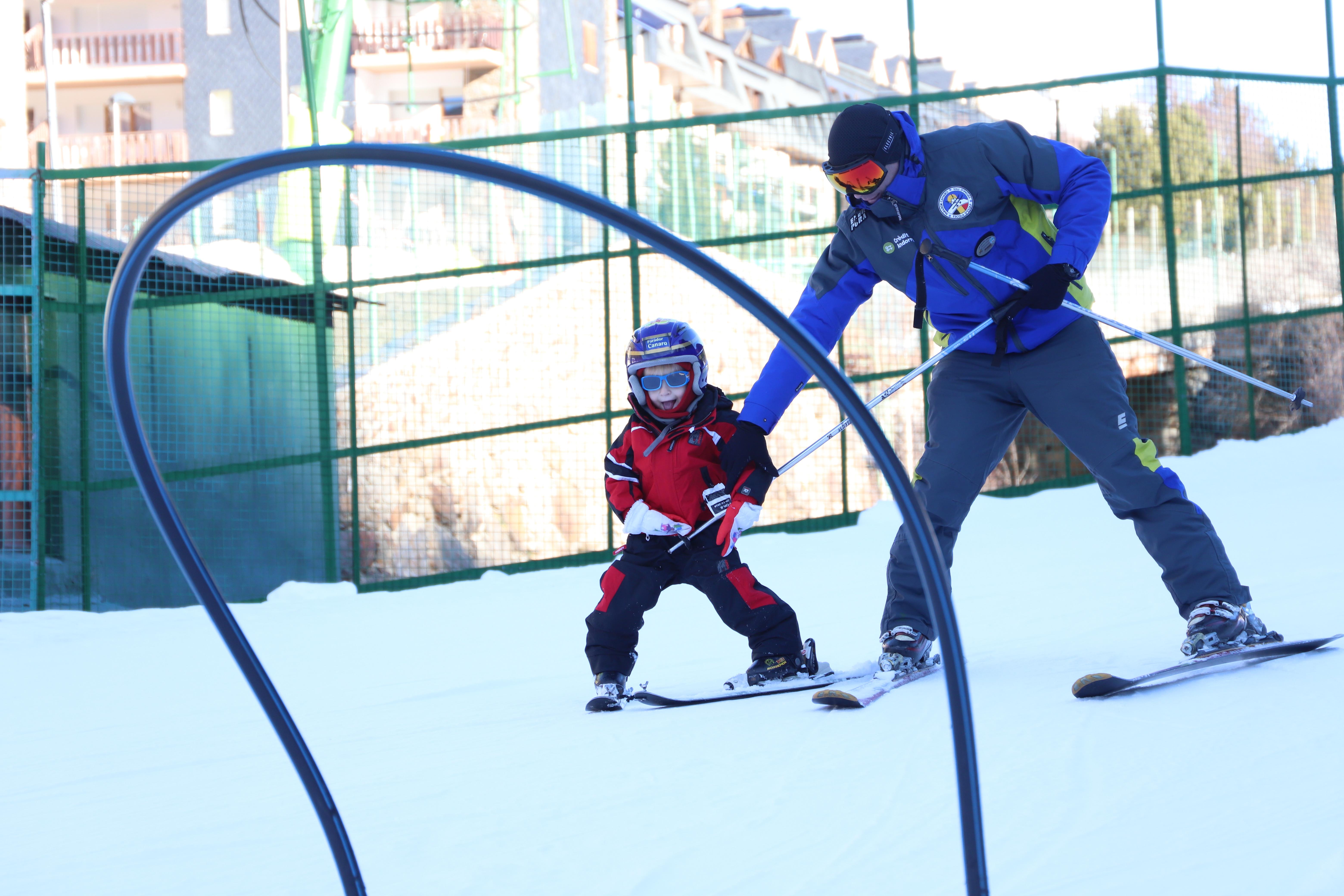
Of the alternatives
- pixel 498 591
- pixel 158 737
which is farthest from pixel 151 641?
pixel 158 737

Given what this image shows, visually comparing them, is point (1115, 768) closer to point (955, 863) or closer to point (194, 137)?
point (955, 863)

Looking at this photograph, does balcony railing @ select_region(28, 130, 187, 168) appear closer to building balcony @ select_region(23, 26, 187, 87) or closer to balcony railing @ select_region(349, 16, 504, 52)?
building balcony @ select_region(23, 26, 187, 87)

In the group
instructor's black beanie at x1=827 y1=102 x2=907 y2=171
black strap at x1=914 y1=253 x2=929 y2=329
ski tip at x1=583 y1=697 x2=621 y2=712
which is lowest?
ski tip at x1=583 y1=697 x2=621 y2=712

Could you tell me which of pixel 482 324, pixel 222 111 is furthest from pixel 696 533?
pixel 222 111

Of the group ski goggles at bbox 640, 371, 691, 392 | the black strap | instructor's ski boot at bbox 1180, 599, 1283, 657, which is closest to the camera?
instructor's ski boot at bbox 1180, 599, 1283, 657

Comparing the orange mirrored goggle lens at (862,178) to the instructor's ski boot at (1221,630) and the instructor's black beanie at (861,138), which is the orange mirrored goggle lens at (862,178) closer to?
the instructor's black beanie at (861,138)

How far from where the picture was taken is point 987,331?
333 centimetres

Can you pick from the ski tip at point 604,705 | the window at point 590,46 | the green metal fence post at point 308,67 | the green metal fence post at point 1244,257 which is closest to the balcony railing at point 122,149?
the window at point 590,46

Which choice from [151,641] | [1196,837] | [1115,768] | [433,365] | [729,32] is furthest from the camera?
[729,32]

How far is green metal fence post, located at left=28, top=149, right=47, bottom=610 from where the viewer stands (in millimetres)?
7152

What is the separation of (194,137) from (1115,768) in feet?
98.7

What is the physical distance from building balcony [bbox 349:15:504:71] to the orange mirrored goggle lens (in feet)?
91.3

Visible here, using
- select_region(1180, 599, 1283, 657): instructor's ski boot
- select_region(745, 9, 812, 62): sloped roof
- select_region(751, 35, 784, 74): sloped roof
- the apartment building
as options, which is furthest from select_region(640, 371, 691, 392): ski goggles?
select_region(745, 9, 812, 62): sloped roof

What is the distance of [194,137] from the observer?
28.2 m
